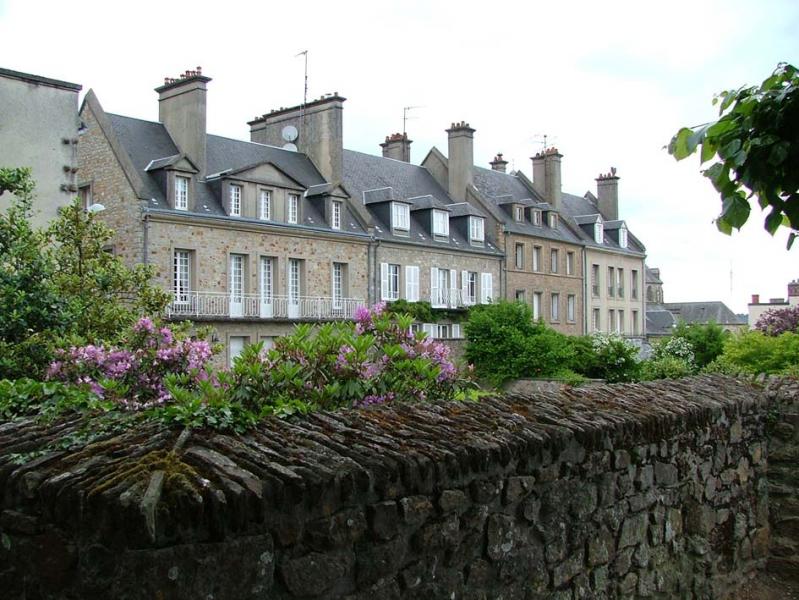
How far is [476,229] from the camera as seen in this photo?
145 ft

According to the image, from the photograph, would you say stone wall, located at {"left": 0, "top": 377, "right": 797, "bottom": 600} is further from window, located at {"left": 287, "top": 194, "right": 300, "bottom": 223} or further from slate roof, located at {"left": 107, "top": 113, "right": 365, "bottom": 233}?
window, located at {"left": 287, "top": 194, "right": 300, "bottom": 223}

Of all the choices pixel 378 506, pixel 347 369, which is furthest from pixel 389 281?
pixel 378 506

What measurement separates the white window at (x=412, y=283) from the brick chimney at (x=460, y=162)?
25.6ft

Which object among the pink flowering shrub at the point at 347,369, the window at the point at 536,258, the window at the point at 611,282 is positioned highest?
the window at the point at 536,258

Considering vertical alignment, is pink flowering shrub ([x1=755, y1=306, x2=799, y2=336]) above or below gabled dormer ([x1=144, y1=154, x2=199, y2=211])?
below

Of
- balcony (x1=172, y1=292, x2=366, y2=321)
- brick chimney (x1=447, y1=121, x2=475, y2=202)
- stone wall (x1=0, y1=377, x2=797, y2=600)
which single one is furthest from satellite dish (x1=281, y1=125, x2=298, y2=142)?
stone wall (x1=0, y1=377, x2=797, y2=600)

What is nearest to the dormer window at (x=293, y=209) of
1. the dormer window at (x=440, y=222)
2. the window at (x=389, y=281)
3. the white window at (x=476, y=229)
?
the window at (x=389, y=281)

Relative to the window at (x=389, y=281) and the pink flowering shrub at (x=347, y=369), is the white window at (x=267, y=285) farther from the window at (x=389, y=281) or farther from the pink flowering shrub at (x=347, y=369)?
the pink flowering shrub at (x=347, y=369)

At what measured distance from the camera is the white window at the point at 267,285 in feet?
109

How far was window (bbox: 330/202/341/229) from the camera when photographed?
36188mm

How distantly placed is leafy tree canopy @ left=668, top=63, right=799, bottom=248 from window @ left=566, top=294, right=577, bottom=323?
156ft

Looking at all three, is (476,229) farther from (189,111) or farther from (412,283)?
(189,111)

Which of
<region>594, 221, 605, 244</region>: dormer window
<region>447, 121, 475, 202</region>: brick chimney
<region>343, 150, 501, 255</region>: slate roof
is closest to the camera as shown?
<region>343, 150, 501, 255</region>: slate roof

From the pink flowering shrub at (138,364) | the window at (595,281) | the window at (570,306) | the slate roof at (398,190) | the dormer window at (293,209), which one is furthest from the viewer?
the window at (595,281)
